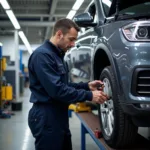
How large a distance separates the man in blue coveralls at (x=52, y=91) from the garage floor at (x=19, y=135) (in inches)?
85.2

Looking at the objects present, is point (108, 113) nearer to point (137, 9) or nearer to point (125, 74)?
point (125, 74)

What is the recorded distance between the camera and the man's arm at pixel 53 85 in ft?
6.79

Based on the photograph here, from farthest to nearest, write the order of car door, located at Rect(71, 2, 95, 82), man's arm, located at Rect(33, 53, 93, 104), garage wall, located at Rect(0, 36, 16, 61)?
garage wall, located at Rect(0, 36, 16, 61) < car door, located at Rect(71, 2, 95, 82) < man's arm, located at Rect(33, 53, 93, 104)

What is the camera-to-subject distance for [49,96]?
220 cm

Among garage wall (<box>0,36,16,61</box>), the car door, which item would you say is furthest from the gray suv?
garage wall (<box>0,36,16,61</box>)

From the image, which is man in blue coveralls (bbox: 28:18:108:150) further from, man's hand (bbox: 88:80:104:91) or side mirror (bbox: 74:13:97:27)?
side mirror (bbox: 74:13:97:27)

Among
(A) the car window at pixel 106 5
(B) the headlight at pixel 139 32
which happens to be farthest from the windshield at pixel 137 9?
(B) the headlight at pixel 139 32

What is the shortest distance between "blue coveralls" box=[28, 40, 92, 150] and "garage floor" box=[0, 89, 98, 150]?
2153 millimetres

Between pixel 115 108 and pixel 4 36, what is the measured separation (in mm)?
16451

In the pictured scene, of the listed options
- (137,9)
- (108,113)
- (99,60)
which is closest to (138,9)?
(137,9)

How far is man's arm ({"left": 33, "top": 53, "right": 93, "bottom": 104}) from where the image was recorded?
2.07 metres

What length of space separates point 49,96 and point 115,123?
57 cm

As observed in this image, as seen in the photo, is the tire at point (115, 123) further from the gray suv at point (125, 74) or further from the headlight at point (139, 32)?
the headlight at point (139, 32)

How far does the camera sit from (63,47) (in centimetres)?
225
